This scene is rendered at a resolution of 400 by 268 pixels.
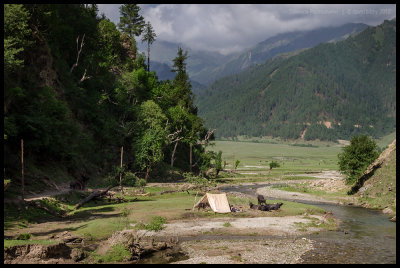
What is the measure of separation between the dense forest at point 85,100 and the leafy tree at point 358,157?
42.5m

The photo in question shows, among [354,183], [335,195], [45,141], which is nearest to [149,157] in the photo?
[45,141]

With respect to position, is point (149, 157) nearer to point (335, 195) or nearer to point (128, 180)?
point (128, 180)

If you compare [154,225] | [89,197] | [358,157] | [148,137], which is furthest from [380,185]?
[89,197]

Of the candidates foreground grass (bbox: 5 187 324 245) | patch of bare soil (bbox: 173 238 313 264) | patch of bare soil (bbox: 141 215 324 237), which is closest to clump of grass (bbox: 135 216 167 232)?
foreground grass (bbox: 5 187 324 245)

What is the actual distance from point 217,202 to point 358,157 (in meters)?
45.2

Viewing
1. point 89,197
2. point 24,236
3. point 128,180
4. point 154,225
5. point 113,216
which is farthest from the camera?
point 128,180

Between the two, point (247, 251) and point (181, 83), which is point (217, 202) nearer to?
A: point (247, 251)

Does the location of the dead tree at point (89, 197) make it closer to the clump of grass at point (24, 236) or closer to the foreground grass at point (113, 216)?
the foreground grass at point (113, 216)

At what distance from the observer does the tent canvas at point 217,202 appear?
1681 inches

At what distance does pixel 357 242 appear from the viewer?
31094mm

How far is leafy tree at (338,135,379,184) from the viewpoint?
7075cm

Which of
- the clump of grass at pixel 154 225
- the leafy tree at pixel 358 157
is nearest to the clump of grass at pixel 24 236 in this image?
the clump of grass at pixel 154 225

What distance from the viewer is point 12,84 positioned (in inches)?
1596

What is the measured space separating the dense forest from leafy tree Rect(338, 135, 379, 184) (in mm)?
42541
